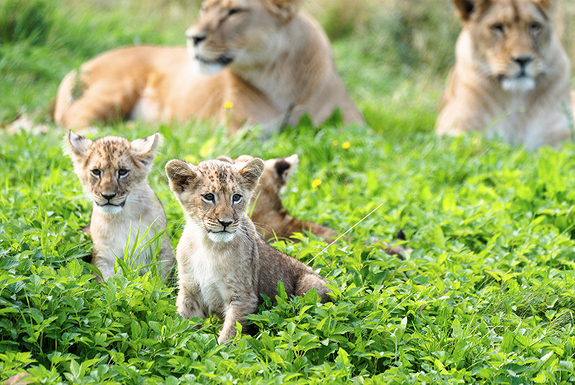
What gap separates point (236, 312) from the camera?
2.87 m

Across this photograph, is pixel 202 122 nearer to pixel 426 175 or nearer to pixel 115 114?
pixel 115 114

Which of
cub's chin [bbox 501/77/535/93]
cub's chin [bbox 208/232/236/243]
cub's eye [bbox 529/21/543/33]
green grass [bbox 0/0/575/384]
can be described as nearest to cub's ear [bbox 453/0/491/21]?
cub's eye [bbox 529/21/543/33]

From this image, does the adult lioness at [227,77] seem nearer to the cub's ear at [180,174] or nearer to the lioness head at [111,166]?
the lioness head at [111,166]

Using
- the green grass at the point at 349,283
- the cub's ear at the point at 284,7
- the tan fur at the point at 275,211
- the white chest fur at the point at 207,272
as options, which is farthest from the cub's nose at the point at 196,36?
the white chest fur at the point at 207,272

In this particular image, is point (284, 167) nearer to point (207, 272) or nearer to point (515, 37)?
point (207, 272)

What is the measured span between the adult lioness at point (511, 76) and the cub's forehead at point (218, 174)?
14.0 ft

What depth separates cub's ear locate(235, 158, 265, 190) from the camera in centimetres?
298

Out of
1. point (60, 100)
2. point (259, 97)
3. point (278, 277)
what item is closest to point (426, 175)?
point (259, 97)

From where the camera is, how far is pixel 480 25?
259 inches

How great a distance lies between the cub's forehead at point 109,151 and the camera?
10.5 feet

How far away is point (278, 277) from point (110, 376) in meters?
0.96

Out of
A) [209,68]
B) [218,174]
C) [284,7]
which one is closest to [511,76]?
[284,7]

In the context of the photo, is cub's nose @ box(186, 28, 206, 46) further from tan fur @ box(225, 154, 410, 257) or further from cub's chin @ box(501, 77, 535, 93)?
cub's chin @ box(501, 77, 535, 93)

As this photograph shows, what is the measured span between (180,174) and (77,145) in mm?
753
